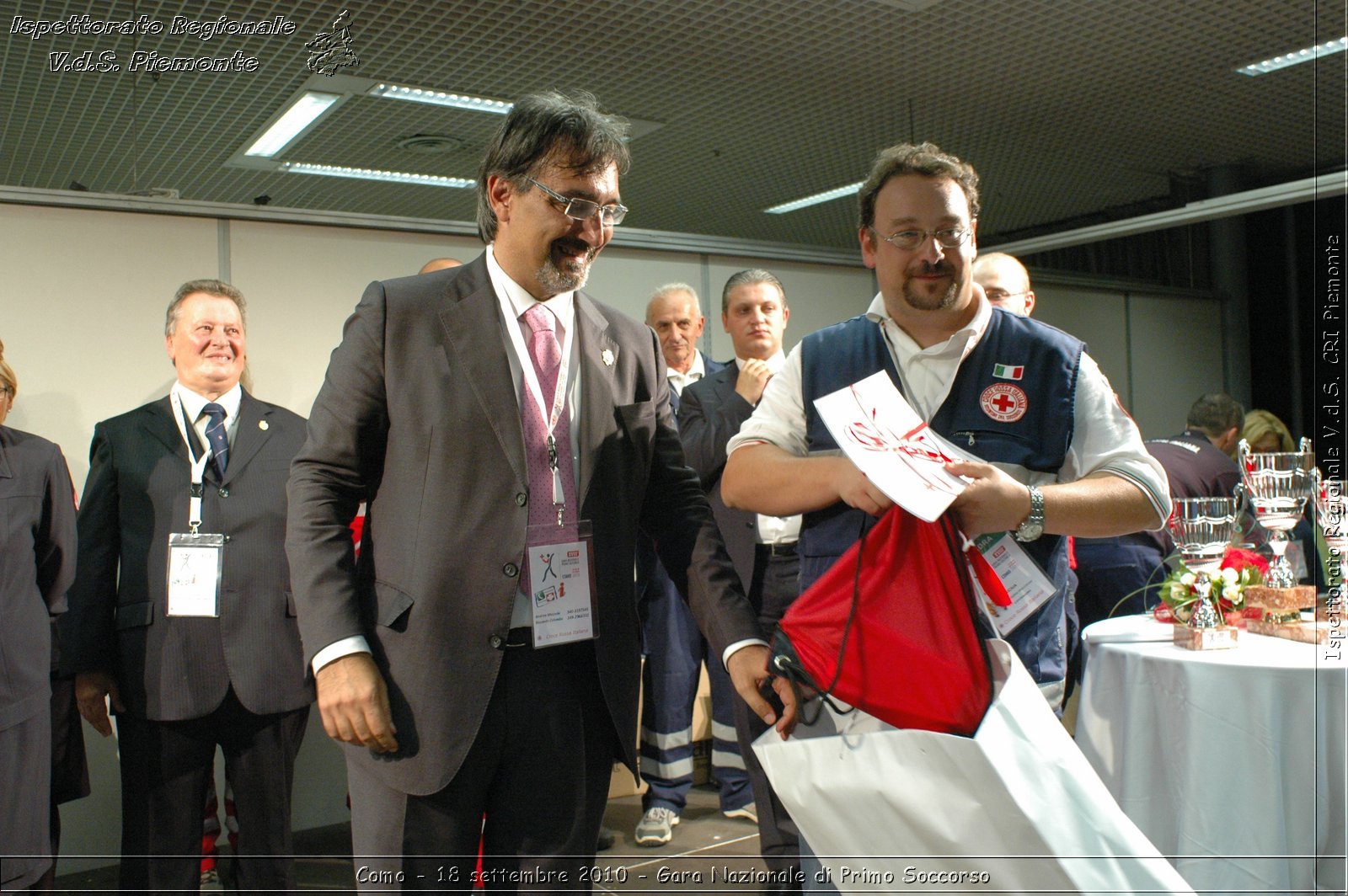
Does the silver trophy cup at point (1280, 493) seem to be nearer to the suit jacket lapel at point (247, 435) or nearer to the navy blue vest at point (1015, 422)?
the navy blue vest at point (1015, 422)

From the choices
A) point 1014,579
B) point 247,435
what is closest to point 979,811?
point 1014,579

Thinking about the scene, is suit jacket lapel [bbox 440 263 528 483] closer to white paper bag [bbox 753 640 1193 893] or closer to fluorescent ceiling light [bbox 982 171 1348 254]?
white paper bag [bbox 753 640 1193 893]

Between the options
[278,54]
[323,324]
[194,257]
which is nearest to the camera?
[194,257]

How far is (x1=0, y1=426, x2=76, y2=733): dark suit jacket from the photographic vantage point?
8.05ft

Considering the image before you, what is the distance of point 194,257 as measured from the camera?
3395 mm

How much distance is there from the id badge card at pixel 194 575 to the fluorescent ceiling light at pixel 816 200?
→ 6973 mm

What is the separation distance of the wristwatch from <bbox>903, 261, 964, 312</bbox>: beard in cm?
34

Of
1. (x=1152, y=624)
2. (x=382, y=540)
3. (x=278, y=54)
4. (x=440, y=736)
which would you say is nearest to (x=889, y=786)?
(x=440, y=736)

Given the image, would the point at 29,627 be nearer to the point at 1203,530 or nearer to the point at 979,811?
the point at 979,811

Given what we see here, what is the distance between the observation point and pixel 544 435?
1.51 meters

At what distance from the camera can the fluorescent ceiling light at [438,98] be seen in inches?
244

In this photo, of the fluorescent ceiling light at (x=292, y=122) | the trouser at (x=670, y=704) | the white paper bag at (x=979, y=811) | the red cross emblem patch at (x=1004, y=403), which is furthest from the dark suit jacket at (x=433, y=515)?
the fluorescent ceiling light at (x=292, y=122)

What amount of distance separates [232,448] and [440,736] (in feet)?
5.64

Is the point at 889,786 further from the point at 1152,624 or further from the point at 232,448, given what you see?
the point at 232,448
